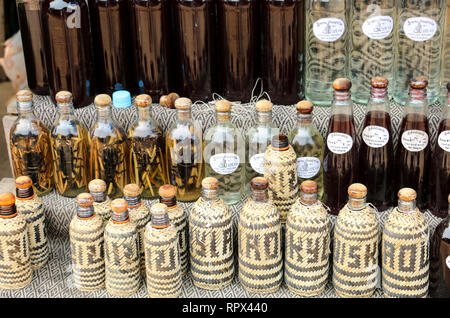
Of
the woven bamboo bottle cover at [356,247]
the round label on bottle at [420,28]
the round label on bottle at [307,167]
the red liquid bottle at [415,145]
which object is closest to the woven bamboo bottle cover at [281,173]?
the round label on bottle at [307,167]

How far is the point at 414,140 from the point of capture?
1.57 metres

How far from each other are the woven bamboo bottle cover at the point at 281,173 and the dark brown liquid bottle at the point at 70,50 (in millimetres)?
677

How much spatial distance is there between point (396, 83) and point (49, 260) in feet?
3.80

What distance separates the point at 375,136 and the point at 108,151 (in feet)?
2.44

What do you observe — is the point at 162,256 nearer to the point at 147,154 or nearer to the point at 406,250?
the point at 147,154

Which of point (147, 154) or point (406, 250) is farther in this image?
point (147, 154)

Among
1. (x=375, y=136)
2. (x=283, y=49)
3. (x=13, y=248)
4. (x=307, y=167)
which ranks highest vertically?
(x=283, y=49)

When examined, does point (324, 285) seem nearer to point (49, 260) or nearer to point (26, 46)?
point (49, 260)

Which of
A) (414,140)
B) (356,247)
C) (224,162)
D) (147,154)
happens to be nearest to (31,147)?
(147,154)

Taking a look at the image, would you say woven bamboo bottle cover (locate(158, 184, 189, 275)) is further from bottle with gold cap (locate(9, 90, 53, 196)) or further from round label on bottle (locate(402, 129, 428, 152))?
round label on bottle (locate(402, 129, 428, 152))

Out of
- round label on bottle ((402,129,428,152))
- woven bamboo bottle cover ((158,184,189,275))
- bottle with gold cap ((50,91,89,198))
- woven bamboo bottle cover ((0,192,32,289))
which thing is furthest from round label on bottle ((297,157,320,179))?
woven bamboo bottle cover ((0,192,32,289))

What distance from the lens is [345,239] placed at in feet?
4.77

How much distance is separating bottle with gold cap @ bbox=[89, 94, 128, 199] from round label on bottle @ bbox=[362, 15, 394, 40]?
0.78m

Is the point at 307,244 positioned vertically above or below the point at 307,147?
below
